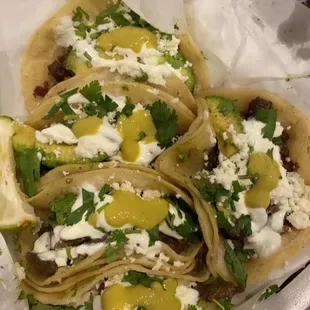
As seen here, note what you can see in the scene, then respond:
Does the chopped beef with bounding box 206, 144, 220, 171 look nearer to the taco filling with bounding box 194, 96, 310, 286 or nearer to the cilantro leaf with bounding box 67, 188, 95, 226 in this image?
the taco filling with bounding box 194, 96, 310, 286

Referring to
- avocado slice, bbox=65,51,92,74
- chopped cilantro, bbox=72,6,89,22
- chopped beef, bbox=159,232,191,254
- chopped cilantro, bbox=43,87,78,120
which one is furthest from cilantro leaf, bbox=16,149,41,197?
chopped cilantro, bbox=72,6,89,22

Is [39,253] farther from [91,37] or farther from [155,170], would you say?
[91,37]

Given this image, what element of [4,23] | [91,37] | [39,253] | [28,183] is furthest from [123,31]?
[39,253]

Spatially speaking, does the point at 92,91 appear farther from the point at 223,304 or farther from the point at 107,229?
the point at 223,304

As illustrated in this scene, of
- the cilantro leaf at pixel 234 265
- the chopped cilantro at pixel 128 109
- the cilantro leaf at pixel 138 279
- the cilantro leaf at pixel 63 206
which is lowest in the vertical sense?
the cilantro leaf at pixel 138 279

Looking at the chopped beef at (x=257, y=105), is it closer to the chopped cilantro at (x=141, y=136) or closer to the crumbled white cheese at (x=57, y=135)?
the chopped cilantro at (x=141, y=136)

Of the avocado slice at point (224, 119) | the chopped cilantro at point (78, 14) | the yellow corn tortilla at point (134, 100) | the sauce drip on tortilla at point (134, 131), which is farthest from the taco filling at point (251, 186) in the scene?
the chopped cilantro at point (78, 14)
